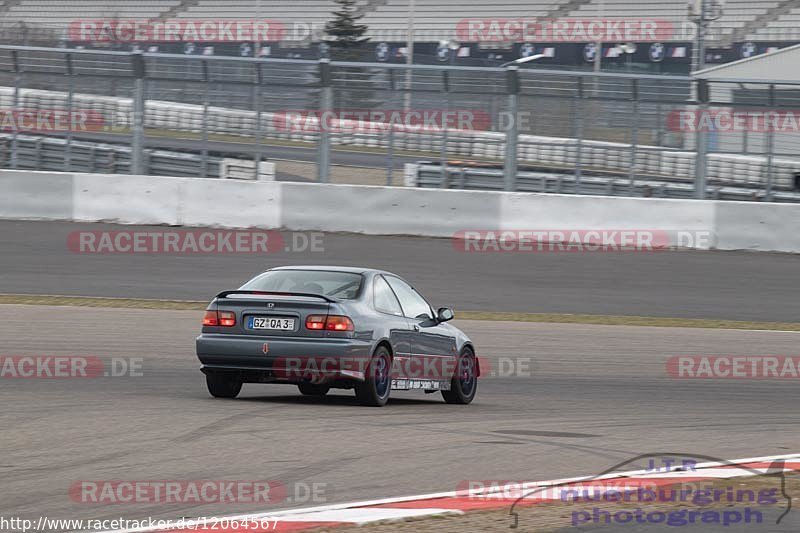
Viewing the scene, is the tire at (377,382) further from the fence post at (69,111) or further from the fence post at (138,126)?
the fence post at (69,111)

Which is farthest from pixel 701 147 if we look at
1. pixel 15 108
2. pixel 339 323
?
pixel 339 323

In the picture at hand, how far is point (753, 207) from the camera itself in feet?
69.9

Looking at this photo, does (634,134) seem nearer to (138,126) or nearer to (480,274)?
(480,274)

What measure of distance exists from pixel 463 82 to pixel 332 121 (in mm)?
2494

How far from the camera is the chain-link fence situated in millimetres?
21672

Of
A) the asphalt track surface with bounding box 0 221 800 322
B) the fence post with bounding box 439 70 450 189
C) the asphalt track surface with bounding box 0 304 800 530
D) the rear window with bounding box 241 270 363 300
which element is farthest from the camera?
the fence post with bounding box 439 70 450 189

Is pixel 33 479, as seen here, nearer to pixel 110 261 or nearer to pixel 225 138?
pixel 110 261

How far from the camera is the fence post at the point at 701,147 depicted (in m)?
21.7

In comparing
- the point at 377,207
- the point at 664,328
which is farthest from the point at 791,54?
the point at 664,328

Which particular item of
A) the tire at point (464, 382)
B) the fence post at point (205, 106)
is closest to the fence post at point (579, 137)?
the fence post at point (205, 106)

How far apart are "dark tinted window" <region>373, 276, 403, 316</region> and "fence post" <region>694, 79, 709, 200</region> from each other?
12.6 metres

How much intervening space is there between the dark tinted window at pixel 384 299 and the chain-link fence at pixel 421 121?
12.1 meters

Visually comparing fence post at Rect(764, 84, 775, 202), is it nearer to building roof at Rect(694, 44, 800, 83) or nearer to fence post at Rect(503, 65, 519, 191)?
fence post at Rect(503, 65, 519, 191)

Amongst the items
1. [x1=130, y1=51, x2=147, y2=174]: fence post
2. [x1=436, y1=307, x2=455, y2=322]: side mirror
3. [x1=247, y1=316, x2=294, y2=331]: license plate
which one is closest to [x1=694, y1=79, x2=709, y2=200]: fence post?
[x1=130, y1=51, x2=147, y2=174]: fence post
